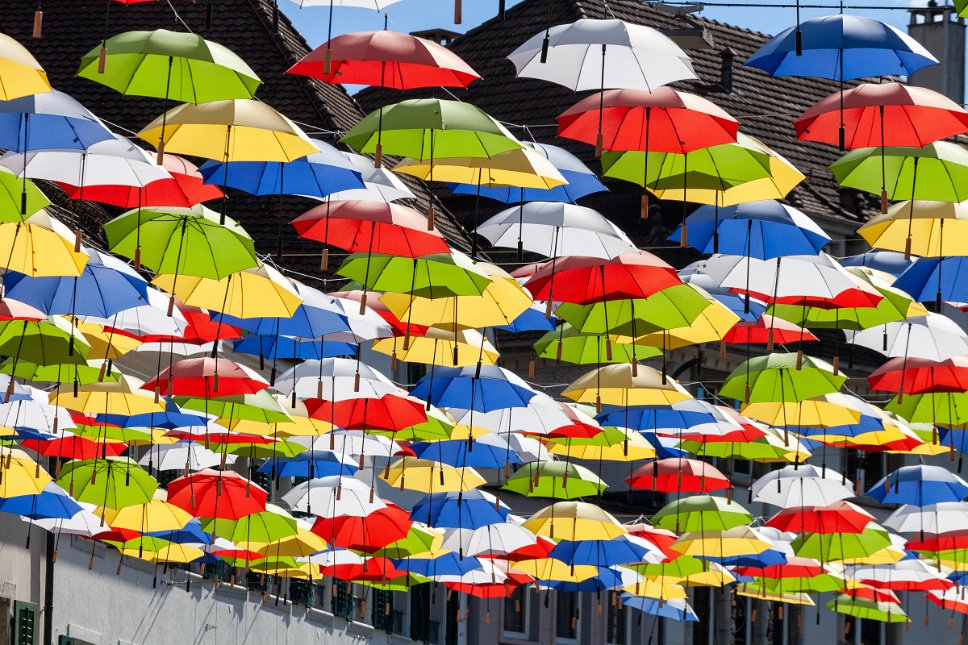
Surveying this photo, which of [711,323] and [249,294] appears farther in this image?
[711,323]

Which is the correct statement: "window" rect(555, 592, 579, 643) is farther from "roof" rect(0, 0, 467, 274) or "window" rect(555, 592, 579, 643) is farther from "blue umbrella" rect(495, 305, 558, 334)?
"blue umbrella" rect(495, 305, 558, 334)

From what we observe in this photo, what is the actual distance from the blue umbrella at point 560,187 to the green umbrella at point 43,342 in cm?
390

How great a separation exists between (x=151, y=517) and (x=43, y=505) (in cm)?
143

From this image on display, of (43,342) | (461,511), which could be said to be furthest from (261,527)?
(43,342)

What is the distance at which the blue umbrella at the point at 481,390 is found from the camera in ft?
68.9

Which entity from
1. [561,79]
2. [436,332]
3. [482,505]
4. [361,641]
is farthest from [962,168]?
[361,641]

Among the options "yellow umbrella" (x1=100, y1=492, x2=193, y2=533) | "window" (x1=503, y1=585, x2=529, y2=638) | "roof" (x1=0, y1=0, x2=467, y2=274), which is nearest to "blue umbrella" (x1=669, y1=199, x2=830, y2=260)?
"yellow umbrella" (x1=100, y1=492, x2=193, y2=533)

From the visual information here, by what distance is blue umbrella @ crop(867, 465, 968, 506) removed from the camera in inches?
1110

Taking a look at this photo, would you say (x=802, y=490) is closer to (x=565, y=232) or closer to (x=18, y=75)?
(x=565, y=232)

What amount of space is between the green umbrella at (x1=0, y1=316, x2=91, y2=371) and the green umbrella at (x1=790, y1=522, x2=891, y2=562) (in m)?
13.1

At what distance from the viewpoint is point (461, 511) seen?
84.2 ft

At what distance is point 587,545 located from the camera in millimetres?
27125

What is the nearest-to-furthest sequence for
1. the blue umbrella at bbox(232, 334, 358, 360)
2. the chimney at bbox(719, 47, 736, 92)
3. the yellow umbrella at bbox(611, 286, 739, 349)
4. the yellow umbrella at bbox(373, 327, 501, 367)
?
the yellow umbrella at bbox(611, 286, 739, 349)
the yellow umbrella at bbox(373, 327, 501, 367)
the blue umbrella at bbox(232, 334, 358, 360)
the chimney at bbox(719, 47, 736, 92)

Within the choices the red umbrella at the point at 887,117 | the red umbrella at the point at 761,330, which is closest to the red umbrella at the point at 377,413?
the red umbrella at the point at 761,330
